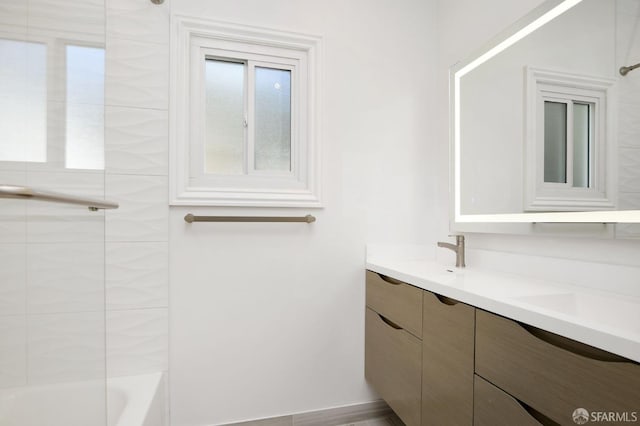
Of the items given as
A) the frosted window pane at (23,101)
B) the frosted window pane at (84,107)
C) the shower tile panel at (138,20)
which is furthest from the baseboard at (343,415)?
the shower tile panel at (138,20)

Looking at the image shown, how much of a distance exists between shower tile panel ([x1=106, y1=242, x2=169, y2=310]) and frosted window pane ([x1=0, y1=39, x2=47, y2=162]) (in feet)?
2.64

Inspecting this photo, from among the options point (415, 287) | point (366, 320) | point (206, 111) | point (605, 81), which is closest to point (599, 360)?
point (415, 287)

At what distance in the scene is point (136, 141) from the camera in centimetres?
149

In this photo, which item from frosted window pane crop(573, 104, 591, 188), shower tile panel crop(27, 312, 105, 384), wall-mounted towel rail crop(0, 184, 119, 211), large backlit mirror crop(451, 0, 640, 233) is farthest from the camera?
frosted window pane crop(573, 104, 591, 188)

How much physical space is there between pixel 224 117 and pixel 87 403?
128 cm

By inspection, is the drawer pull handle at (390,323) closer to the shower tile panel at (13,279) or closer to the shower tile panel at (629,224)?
the shower tile panel at (629,224)

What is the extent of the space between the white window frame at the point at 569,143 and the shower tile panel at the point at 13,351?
1.58 m

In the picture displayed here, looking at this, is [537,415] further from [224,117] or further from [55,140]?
[224,117]

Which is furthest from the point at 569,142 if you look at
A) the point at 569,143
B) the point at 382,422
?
the point at 382,422

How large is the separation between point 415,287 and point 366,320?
582 millimetres

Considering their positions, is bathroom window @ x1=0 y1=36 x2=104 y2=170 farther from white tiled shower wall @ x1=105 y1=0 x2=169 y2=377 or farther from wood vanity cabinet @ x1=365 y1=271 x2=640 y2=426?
wood vanity cabinet @ x1=365 y1=271 x2=640 y2=426

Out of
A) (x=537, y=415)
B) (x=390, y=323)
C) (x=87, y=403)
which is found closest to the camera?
(x=537, y=415)

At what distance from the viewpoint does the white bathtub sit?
26.2 inches

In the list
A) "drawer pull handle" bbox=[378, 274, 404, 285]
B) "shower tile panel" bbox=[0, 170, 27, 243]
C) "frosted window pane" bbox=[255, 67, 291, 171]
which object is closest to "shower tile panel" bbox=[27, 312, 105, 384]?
"shower tile panel" bbox=[0, 170, 27, 243]
